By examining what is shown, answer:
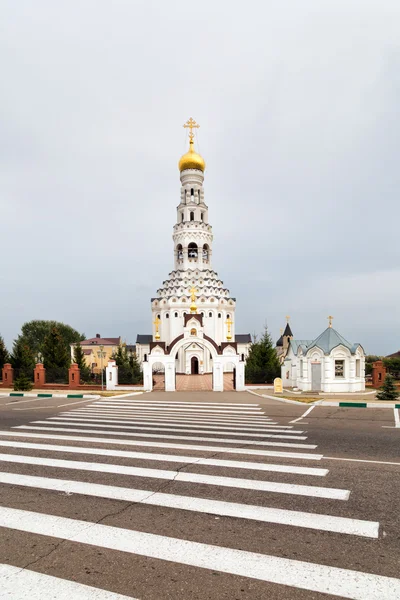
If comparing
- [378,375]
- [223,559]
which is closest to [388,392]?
[378,375]

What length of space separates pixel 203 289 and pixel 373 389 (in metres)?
28.2

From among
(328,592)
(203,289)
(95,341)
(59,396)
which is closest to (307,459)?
(328,592)

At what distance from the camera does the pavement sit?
3.62 m

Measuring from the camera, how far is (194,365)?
155ft

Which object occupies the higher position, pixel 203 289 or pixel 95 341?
pixel 203 289

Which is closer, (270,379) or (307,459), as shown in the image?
(307,459)

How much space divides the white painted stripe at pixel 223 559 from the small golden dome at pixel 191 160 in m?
52.8

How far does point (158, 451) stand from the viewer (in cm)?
841

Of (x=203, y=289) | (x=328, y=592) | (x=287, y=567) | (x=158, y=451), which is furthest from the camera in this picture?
(x=203, y=289)

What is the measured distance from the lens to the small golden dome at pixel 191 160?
53156 millimetres

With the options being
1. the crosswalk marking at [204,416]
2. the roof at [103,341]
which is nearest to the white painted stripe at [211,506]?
the crosswalk marking at [204,416]

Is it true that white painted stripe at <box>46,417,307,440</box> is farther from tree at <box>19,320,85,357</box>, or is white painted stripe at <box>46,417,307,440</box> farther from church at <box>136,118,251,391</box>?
tree at <box>19,320,85,357</box>

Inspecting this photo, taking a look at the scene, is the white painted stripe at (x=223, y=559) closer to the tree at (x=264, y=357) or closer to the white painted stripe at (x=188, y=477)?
the white painted stripe at (x=188, y=477)

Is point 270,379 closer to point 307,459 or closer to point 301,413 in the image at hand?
point 301,413
